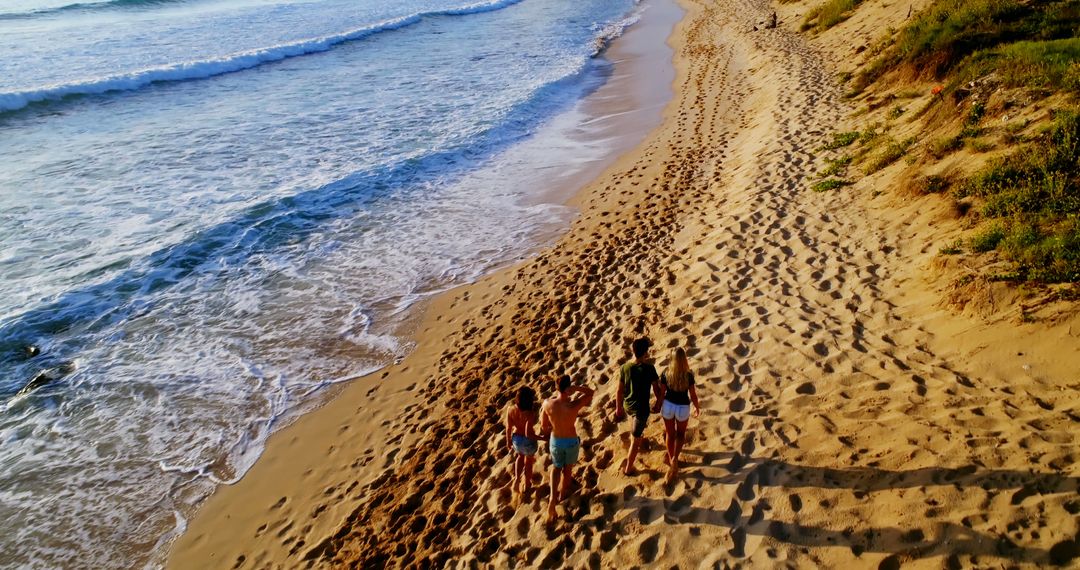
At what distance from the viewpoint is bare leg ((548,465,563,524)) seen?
5547 mm

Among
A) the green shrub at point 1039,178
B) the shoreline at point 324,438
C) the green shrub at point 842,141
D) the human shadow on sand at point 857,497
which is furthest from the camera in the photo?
the green shrub at point 842,141

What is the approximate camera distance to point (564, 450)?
545cm

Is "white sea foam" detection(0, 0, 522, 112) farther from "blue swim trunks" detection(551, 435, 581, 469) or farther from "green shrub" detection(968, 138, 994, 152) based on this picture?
"green shrub" detection(968, 138, 994, 152)

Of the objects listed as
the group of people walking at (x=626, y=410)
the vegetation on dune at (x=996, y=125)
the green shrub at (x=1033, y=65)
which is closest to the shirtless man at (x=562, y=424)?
the group of people walking at (x=626, y=410)

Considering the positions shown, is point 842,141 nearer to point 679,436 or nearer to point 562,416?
point 679,436

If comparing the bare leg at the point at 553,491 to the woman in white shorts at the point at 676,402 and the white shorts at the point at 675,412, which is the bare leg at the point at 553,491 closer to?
the woman in white shorts at the point at 676,402

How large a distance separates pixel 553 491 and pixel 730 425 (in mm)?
2048

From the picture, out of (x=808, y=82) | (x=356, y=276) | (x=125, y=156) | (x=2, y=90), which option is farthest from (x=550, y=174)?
(x=2, y=90)

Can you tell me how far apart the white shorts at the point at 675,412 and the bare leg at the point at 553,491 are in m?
1.25

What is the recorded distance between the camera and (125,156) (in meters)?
18.0

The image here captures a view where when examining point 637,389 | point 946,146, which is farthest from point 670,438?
point 946,146

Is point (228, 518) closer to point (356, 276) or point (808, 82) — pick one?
point (356, 276)

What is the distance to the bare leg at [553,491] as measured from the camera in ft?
18.2

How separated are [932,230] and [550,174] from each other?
9554 mm
